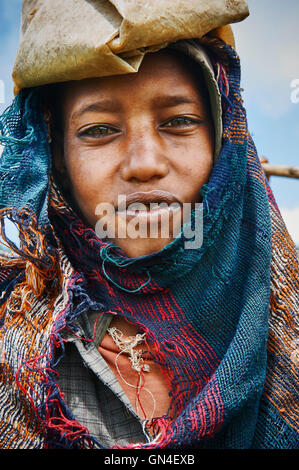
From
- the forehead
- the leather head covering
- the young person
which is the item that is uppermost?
the leather head covering

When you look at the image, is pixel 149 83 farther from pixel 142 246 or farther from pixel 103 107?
pixel 142 246

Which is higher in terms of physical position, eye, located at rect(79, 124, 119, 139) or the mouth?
eye, located at rect(79, 124, 119, 139)

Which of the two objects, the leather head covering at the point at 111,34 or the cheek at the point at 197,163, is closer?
the leather head covering at the point at 111,34

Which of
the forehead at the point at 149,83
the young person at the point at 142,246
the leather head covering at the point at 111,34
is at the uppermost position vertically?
the leather head covering at the point at 111,34

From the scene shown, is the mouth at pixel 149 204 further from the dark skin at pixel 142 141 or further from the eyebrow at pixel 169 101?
the eyebrow at pixel 169 101

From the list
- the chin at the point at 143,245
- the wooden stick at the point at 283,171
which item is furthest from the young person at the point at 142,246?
the wooden stick at the point at 283,171

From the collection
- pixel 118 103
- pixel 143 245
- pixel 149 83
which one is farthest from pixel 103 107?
pixel 143 245

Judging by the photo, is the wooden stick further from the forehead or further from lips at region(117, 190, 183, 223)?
lips at region(117, 190, 183, 223)

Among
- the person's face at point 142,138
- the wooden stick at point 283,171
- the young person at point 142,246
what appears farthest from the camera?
the wooden stick at point 283,171

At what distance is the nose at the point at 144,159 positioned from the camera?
120 centimetres

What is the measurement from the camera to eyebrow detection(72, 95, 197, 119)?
1256 millimetres

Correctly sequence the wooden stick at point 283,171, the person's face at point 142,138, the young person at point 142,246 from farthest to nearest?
the wooden stick at point 283,171
the person's face at point 142,138
the young person at point 142,246

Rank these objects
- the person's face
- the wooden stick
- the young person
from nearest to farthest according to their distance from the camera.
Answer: the young person, the person's face, the wooden stick

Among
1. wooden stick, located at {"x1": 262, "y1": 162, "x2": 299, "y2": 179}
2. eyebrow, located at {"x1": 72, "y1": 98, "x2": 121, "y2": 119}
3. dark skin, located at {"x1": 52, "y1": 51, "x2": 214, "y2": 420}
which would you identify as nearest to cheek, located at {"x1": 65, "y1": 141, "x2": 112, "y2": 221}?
dark skin, located at {"x1": 52, "y1": 51, "x2": 214, "y2": 420}
